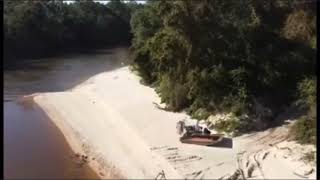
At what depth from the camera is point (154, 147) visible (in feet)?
70.8

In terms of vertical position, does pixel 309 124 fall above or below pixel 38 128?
above

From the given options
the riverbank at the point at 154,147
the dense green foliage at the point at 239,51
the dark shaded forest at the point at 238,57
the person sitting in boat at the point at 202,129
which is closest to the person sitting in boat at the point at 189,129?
the person sitting in boat at the point at 202,129

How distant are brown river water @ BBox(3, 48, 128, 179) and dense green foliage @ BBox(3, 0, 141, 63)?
8655 millimetres

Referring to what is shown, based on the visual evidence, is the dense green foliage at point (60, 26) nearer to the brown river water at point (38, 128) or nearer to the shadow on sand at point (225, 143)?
the brown river water at point (38, 128)

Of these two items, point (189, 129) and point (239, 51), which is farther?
point (239, 51)

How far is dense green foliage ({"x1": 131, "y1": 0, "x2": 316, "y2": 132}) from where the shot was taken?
958 inches

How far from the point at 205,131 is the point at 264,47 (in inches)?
212

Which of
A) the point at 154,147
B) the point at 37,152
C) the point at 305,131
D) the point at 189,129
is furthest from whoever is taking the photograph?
the point at 37,152

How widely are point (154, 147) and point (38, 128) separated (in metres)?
9.11

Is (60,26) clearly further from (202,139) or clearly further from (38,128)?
(202,139)

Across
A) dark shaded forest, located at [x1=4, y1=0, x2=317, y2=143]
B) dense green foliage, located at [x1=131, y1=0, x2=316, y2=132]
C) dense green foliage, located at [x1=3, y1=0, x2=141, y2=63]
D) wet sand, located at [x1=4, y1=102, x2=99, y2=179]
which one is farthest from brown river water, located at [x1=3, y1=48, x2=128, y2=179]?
dense green foliage, located at [x1=3, y1=0, x2=141, y2=63]

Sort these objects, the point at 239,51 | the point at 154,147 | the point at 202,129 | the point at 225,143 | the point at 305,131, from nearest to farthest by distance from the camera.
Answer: the point at 305,131
the point at 154,147
the point at 225,143
the point at 202,129
the point at 239,51

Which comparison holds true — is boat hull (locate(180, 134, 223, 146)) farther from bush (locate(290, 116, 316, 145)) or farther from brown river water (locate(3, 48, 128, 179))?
brown river water (locate(3, 48, 128, 179))

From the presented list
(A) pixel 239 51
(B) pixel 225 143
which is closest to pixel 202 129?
(B) pixel 225 143
